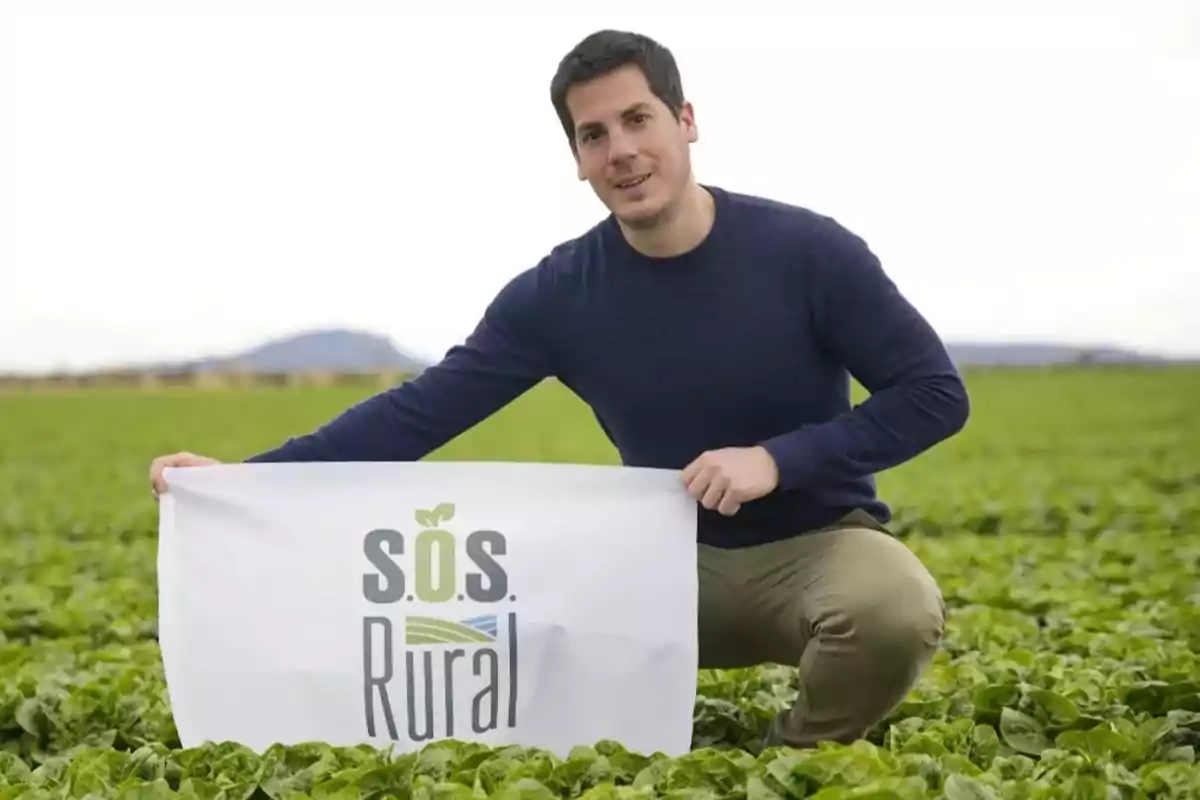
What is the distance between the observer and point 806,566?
3000mm

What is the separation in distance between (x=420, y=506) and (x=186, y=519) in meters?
0.47

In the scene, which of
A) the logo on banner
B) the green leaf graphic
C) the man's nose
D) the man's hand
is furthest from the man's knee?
the man's nose

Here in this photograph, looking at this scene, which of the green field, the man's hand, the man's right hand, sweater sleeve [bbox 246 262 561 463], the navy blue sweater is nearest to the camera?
the green field

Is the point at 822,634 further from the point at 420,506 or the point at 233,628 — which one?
the point at 233,628

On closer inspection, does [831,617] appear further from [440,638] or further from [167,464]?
[167,464]

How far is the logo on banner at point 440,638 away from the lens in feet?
9.12

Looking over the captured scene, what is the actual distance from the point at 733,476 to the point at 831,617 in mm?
334

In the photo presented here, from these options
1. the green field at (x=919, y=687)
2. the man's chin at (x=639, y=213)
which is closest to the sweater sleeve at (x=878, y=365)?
the man's chin at (x=639, y=213)

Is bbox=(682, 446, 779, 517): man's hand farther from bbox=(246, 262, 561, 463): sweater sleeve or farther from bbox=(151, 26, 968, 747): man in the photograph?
bbox=(246, 262, 561, 463): sweater sleeve

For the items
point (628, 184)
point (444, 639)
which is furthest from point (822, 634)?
point (628, 184)

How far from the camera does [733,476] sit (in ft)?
9.09

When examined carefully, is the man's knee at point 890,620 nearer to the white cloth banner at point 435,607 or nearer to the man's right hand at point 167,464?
the white cloth banner at point 435,607

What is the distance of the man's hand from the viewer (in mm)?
2771

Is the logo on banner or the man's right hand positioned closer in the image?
the logo on banner
